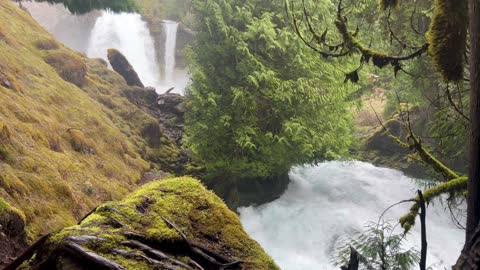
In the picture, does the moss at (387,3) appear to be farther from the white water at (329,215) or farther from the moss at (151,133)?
the moss at (151,133)

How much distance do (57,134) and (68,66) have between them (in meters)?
6.78

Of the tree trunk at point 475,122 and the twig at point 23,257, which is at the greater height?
the tree trunk at point 475,122

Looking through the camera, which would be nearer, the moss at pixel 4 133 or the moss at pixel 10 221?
the moss at pixel 10 221

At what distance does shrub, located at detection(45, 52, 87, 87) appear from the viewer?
1727 centimetres

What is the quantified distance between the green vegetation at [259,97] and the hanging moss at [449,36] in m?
8.83

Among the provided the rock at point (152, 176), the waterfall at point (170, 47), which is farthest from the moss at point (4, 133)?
the waterfall at point (170, 47)

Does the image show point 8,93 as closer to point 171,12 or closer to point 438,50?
point 438,50

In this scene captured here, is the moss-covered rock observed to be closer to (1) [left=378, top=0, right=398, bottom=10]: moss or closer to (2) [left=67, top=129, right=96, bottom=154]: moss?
(1) [left=378, top=0, right=398, bottom=10]: moss

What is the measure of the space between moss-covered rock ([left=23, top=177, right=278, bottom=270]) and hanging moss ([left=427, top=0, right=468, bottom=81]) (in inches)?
101

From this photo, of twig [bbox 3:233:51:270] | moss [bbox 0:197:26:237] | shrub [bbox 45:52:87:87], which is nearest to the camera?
twig [bbox 3:233:51:270]

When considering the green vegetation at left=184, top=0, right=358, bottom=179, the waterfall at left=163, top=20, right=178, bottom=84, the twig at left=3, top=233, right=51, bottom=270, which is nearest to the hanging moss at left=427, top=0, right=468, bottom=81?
the twig at left=3, top=233, right=51, bottom=270

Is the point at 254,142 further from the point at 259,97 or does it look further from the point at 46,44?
the point at 46,44

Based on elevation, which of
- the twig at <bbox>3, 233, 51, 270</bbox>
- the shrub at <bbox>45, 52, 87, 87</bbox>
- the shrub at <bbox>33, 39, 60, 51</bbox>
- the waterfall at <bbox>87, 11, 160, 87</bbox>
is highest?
the waterfall at <bbox>87, 11, 160, 87</bbox>

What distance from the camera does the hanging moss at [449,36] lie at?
12.5 ft
